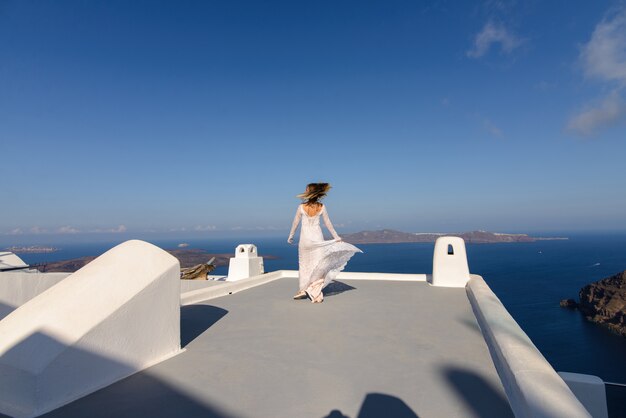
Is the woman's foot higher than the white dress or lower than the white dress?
lower

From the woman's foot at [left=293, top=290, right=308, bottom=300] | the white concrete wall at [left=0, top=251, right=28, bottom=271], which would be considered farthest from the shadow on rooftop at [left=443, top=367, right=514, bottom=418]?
the white concrete wall at [left=0, top=251, right=28, bottom=271]

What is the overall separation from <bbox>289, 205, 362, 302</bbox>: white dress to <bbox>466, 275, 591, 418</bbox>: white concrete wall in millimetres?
2732

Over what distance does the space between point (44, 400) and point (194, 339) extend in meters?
1.73

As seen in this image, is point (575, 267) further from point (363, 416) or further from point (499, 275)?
point (363, 416)

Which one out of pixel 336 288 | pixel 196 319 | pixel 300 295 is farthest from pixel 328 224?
pixel 196 319

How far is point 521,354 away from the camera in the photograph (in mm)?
2613

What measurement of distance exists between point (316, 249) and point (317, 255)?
12 centimetres

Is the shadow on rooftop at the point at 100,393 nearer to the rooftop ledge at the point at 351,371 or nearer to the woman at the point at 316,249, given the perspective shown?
the rooftop ledge at the point at 351,371

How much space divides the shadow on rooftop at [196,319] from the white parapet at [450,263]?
4685 millimetres

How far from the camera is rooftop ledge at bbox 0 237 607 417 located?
7.53ft

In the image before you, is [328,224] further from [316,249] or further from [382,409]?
[382,409]

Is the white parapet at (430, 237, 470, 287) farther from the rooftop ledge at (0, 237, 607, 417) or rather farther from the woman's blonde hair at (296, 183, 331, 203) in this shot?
the woman's blonde hair at (296, 183, 331, 203)

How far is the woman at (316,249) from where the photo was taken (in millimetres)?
6105

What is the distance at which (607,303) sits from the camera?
64750 millimetres
